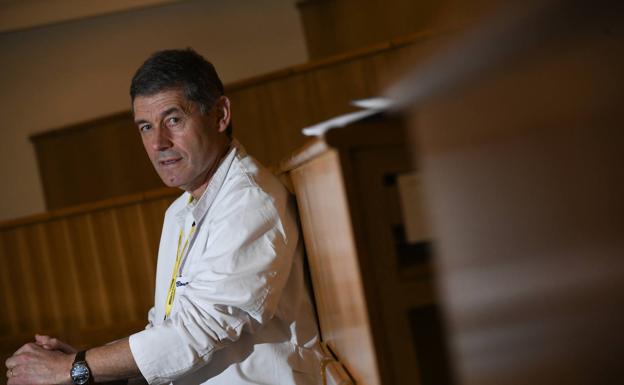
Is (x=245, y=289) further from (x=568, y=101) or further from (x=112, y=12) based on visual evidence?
(x=112, y=12)

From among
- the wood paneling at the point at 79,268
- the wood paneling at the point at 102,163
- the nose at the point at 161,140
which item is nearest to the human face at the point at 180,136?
the nose at the point at 161,140

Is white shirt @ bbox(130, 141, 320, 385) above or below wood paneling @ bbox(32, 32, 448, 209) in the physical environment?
below

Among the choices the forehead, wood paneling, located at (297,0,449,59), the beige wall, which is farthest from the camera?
the beige wall

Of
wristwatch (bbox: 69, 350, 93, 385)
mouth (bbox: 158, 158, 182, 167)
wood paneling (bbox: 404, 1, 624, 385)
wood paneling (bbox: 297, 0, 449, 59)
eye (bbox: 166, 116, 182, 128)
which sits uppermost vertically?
wood paneling (bbox: 297, 0, 449, 59)

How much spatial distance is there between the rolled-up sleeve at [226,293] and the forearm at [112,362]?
0.04m

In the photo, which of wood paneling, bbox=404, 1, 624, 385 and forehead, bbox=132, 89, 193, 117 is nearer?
wood paneling, bbox=404, 1, 624, 385

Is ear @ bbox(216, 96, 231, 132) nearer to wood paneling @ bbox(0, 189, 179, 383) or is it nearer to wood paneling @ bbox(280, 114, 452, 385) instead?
wood paneling @ bbox(280, 114, 452, 385)

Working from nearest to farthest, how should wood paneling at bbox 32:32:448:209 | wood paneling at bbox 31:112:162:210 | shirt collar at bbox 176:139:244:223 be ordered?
shirt collar at bbox 176:139:244:223 → wood paneling at bbox 32:32:448:209 → wood paneling at bbox 31:112:162:210

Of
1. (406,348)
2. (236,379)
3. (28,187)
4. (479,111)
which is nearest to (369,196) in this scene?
(406,348)

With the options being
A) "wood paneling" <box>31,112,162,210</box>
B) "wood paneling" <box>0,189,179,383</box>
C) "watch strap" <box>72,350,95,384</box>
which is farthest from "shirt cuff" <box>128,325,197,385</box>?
"wood paneling" <box>31,112,162,210</box>

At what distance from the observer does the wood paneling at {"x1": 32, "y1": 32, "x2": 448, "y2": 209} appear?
3953mm

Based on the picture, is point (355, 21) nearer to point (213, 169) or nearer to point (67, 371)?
point (213, 169)

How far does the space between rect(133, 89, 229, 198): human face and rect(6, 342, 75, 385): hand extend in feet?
1.70

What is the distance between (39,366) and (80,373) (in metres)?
0.15
